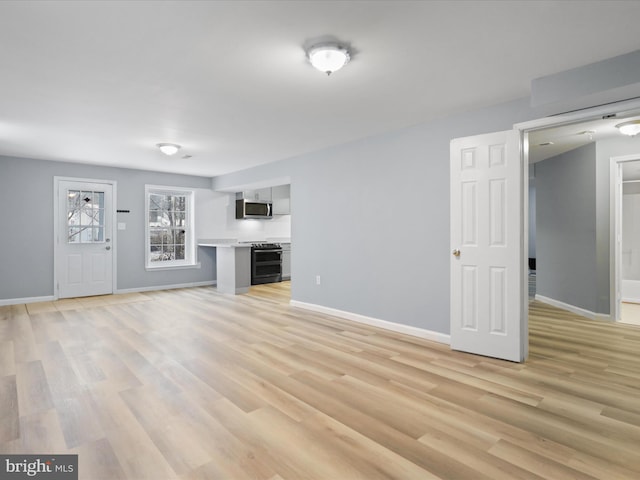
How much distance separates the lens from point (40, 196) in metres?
6.18

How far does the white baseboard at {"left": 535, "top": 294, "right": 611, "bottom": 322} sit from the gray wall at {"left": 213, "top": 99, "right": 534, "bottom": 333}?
264 centimetres

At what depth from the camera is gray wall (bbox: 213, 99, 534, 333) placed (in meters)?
3.90

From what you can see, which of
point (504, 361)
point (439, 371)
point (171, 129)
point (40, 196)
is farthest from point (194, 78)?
point (40, 196)

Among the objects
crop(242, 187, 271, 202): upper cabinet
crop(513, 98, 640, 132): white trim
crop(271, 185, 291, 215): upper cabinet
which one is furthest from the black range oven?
crop(513, 98, 640, 132): white trim

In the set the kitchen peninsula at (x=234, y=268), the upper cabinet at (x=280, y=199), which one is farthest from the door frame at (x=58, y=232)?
the upper cabinet at (x=280, y=199)

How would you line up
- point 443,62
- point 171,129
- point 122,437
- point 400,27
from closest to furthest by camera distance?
point 122,437 < point 400,27 < point 443,62 < point 171,129

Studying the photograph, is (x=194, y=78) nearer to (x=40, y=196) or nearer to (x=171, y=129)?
(x=171, y=129)

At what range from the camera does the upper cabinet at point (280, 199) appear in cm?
906

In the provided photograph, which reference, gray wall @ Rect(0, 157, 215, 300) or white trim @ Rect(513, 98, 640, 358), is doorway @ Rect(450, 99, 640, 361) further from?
gray wall @ Rect(0, 157, 215, 300)

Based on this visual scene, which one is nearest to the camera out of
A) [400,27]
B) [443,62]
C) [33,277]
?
[400,27]

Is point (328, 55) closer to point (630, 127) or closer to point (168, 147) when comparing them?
point (168, 147)

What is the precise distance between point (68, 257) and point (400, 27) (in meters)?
6.74

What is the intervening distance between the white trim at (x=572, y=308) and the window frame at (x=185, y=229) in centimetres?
683

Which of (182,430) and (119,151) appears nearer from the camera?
(182,430)
